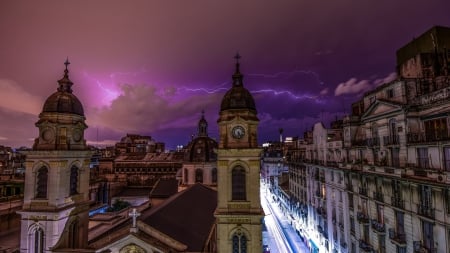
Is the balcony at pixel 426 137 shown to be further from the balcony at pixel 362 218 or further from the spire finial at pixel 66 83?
the spire finial at pixel 66 83

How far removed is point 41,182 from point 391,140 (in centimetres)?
3349

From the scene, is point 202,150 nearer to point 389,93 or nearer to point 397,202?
point 389,93

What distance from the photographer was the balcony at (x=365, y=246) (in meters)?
29.1

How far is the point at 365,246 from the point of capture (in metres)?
29.8

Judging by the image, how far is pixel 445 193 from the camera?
1897 centimetres

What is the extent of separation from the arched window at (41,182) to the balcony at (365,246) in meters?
33.3

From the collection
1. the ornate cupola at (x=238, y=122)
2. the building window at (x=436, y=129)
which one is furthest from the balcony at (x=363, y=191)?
the ornate cupola at (x=238, y=122)

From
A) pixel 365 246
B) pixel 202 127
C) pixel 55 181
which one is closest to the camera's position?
pixel 55 181

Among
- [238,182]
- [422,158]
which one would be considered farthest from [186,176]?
[422,158]

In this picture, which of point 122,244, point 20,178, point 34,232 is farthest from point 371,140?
point 20,178

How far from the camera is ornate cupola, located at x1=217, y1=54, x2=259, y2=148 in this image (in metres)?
22.1

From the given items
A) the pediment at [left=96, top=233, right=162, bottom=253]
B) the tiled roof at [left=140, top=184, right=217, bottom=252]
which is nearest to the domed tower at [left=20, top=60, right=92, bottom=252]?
the pediment at [left=96, top=233, right=162, bottom=253]

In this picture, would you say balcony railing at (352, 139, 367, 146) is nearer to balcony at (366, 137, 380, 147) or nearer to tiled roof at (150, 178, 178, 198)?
balcony at (366, 137, 380, 147)

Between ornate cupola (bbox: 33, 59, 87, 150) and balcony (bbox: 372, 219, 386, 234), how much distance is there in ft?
103
